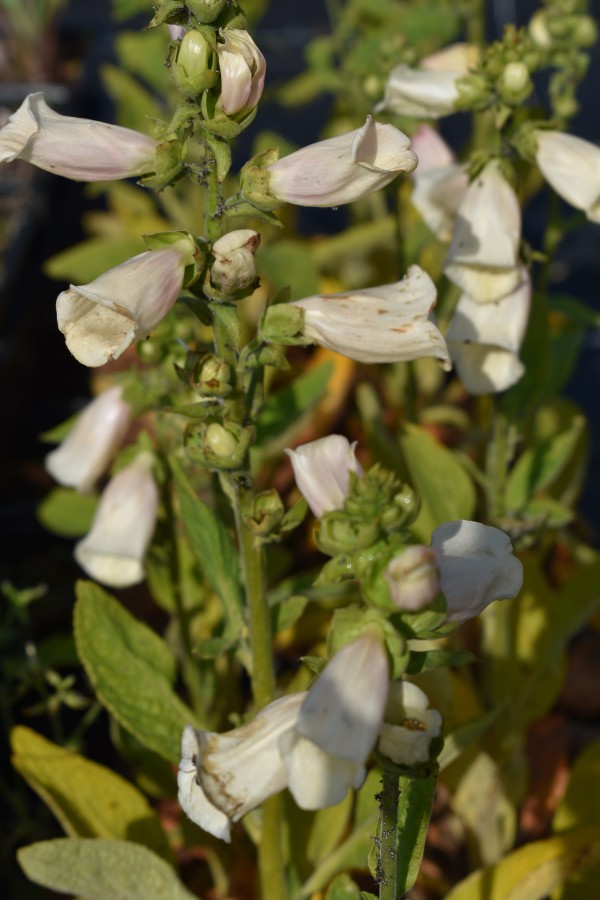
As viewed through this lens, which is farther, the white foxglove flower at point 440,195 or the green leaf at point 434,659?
the white foxglove flower at point 440,195

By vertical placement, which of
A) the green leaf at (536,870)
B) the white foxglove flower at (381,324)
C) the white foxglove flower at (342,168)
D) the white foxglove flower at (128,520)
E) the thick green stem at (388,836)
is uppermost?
the white foxglove flower at (342,168)

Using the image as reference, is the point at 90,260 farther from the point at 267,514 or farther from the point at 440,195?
the point at 267,514

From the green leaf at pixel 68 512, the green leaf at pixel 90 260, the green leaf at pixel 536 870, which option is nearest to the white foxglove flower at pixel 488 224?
the green leaf at pixel 536 870

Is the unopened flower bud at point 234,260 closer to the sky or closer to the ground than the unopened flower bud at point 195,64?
closer to the ground

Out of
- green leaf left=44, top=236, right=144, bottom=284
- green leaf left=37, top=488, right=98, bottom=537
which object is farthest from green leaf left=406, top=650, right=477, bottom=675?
green leaf left=44, top=236, right=144, bottom=284

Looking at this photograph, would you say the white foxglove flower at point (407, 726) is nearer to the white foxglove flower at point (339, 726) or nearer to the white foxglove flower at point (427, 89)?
the white foxglove flower at point (339, 726)

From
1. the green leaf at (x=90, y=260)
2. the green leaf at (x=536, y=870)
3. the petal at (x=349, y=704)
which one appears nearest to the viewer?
the petal at (x=349, y=704)

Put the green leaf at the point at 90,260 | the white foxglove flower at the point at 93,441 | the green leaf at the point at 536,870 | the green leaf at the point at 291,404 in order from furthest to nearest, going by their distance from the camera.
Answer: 1. the green leaf at the point at 90,260
2. the green leaf at the point at 291,404
3. the white foxglove flower at the point at 93,441
4. the green leaf at the point at 536,870

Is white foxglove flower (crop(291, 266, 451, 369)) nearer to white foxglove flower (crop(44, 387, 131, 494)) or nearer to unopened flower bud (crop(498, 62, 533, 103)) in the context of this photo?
unopened flower bud (crop(498, 62, 533, 103))
